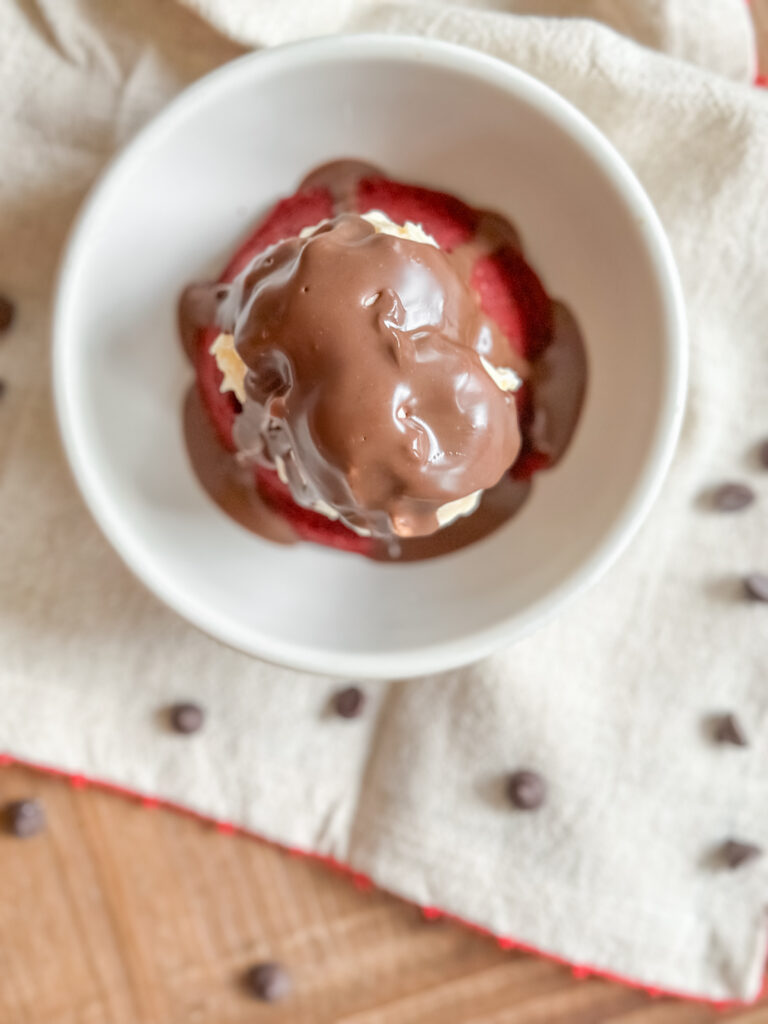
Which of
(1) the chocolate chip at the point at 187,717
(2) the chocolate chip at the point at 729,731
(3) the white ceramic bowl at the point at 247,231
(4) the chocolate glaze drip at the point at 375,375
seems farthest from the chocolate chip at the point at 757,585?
(1) the chocolate chip at the point at 187,717

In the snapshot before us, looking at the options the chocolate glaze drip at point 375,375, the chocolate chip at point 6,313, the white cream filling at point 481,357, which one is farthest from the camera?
the chocolate chip at point 6,313

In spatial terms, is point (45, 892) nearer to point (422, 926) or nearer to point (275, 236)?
point (422, 926)

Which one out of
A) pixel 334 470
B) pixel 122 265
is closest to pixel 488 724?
pixel 334 470

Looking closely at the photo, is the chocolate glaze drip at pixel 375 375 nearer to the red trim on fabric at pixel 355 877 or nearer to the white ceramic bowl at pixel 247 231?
the white ceramic bowl at pixel 247 231

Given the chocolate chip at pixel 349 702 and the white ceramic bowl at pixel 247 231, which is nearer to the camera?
the white ceramic bowl at pixel 247 231

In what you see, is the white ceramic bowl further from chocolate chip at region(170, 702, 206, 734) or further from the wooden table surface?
the wooden table surface

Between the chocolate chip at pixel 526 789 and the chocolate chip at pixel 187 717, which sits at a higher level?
the chocolate chip at pixel 526 789
